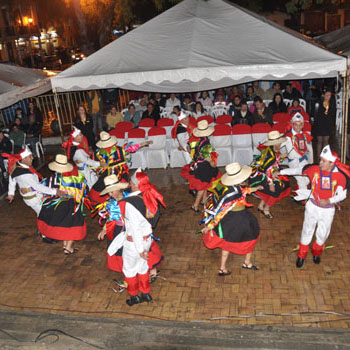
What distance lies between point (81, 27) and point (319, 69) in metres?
13.4

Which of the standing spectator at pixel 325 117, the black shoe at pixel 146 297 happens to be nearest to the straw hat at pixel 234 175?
the black shoe at pixel 146 297

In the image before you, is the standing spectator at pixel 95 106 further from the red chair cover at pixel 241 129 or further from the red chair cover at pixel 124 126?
the red chair cover at pixel 241 129

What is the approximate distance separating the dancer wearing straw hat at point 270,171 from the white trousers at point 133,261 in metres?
2.61

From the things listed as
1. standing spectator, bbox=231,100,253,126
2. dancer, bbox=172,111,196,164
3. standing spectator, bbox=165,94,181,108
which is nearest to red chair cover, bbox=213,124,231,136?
standing spectator, bbox=231,100,253,126

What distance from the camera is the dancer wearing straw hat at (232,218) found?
536 cm

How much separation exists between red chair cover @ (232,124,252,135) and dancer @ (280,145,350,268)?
13.3 feet

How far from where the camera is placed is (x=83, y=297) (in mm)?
5629

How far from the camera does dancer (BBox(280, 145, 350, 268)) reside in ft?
17.2

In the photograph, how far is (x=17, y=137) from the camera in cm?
1070

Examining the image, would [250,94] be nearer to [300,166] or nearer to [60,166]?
[300,166]

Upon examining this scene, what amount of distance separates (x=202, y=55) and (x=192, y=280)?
15.6ft

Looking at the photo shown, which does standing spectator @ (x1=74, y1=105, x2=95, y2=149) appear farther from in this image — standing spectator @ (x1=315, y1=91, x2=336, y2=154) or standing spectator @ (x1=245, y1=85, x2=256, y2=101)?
standing spectator @ (x1=315, y1=91, x2=336, y2=154)

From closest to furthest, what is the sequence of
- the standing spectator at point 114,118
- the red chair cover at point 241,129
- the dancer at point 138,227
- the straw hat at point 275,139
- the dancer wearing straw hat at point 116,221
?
the dancer at point 138,227 → the dancer wearing straw hat at point 116,221 → the straw hat at point 275,139 → the red chair cover at point 241,129 → the standing spectator at point 114,118

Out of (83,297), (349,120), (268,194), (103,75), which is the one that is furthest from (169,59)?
(83,297)
